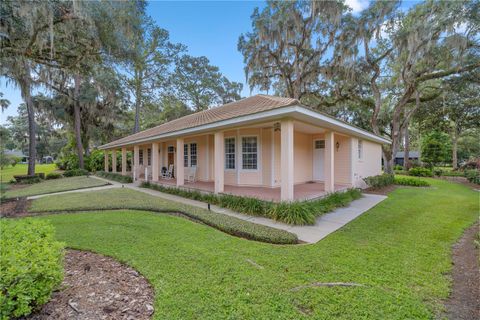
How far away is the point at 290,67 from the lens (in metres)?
17.4

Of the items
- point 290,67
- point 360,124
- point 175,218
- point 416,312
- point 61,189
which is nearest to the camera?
point 416,312

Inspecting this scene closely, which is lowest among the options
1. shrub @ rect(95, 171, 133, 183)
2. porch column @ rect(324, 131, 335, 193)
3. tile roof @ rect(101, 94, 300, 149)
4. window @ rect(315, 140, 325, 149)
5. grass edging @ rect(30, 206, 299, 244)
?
grass edging @ rect(30, 206, 299, 244)

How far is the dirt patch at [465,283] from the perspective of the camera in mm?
2436

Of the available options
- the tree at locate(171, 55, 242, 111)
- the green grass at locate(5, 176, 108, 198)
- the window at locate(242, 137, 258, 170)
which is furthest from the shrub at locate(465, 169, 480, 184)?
the green grass at locate(5, 176, 108, 198)

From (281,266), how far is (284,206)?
2585 millimetres

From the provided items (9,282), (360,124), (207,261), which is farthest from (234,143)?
(360,124)

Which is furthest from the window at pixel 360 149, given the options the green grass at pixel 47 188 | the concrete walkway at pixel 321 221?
the green grass at pixel 47 188

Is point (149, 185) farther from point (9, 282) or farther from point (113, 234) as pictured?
point (9, 282)

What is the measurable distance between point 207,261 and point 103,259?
169cm

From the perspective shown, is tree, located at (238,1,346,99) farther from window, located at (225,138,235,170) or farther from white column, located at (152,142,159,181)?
white column, located at (152,142,159,181)

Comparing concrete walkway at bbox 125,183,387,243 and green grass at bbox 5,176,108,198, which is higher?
green grass at bbox 5,176,108,198

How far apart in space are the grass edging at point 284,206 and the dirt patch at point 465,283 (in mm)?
2649

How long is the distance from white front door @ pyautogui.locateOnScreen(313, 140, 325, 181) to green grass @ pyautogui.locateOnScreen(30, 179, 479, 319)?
5428mm

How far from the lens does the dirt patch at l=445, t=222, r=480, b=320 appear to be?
2.44 metres
